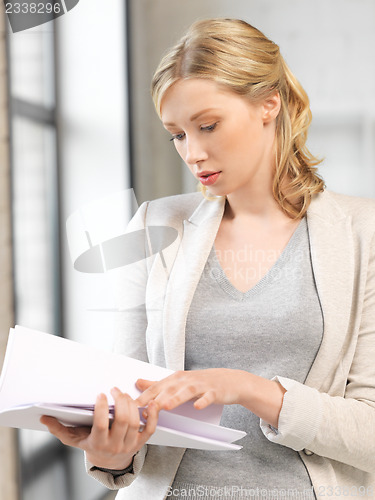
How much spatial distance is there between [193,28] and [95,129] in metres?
0.52

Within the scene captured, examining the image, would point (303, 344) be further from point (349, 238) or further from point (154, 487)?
point (154, 487)

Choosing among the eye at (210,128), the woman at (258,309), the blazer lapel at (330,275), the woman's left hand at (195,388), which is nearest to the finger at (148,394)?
the woman's left hand at (195,388)

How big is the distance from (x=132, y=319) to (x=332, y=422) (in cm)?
35

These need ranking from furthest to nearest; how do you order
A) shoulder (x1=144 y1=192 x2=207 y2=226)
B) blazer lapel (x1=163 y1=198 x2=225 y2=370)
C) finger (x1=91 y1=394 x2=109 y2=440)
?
shoulder (x1=144 y1=192 x2=207 y2=226), blazer lapel (x1=163 y1=198 x2=225 y2=370), finger (x1=91 y1=394 x2=109 y2=440)

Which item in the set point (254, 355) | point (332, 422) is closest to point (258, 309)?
Answer: point (254, 355)

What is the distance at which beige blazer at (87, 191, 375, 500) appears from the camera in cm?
78

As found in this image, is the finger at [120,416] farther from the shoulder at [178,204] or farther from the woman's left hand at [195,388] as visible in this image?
the shoulder at [178,204]

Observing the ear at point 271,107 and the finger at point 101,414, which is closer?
the finger at point 101,414

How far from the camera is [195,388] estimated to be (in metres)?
0.68

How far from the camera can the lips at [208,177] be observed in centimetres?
88

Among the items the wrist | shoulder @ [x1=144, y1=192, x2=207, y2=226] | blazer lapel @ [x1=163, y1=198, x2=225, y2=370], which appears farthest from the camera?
shoulder @ [x1=144, y1=192, x2=207, y2=226]

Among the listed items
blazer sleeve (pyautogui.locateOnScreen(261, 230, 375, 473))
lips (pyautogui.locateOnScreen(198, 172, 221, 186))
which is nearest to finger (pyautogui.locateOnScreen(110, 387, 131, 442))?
blazer sleeve (pyautogui.locateOnScreen(261, 230, 375, 473))

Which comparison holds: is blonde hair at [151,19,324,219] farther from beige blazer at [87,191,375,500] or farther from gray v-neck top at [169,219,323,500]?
gray v-neck top at [169,219,323,500]

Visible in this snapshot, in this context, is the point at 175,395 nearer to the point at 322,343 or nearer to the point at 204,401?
the point at 204,401
